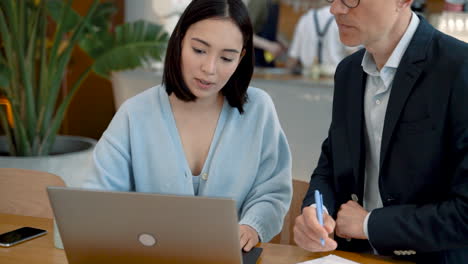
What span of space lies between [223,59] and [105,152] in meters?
0.48

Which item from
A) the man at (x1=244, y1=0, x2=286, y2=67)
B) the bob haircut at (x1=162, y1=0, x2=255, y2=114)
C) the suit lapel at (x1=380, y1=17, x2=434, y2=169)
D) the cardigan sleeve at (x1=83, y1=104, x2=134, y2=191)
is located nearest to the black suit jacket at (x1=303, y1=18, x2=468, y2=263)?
the suit lapel at (x1=380, y1=17, x2=434, y2=169)

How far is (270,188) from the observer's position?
6.74 ft

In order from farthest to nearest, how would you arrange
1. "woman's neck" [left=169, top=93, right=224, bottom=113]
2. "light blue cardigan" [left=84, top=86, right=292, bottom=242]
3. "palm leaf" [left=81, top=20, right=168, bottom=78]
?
"palm leaf" [left=81, top=20, right=168, bottom=78] < "woman's neck" [left=169, top=93, right=224, bottom=113] < "light blue cardigan" [left=84, top=86, right=292, bottom=242]

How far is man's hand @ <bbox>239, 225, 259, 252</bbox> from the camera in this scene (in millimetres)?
1802

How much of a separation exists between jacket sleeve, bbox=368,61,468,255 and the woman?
404 millimetres

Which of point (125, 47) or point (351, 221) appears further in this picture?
point (125, 47)

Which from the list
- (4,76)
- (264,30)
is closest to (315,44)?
(264,30)

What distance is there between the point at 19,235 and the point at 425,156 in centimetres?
122

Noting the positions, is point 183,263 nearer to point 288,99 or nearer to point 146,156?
point 146,156

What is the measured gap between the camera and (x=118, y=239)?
57.8 inches

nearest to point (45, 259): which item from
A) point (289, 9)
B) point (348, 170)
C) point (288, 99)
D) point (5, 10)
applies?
point (348, 170)

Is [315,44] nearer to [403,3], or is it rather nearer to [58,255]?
[403,3]

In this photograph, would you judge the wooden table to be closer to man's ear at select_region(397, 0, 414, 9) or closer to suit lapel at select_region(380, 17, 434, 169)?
suit lapel at select_region(380, 17, 434, 169)

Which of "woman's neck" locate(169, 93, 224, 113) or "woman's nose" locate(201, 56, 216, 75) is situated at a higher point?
"woman's nose" locate(201, 56, 216, 75)
